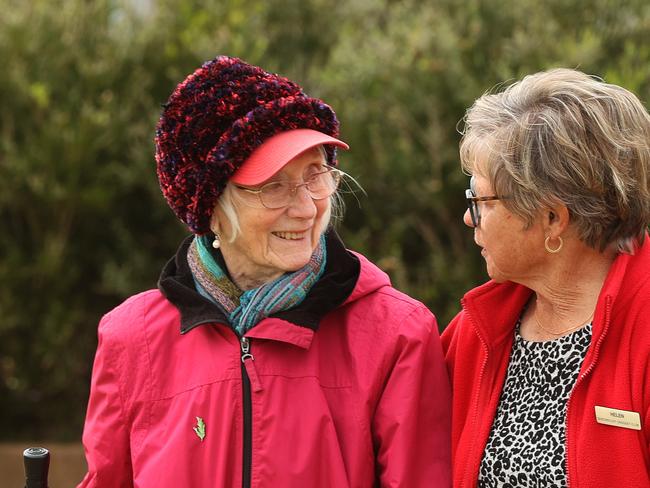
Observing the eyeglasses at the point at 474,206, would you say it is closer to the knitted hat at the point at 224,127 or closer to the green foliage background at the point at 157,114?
the knitted hat at the point at 224,127

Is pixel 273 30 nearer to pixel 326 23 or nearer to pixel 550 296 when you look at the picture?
pixel 326 23

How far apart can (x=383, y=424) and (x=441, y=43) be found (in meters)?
2.93

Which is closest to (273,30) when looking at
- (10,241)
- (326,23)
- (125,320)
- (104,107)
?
(326,23)

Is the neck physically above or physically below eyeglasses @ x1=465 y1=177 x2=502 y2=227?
A: below

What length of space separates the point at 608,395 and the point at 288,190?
1.01 meters

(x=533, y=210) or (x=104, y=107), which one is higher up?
(x=104, y=107)

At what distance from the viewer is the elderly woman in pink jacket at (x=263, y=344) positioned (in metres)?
2.89

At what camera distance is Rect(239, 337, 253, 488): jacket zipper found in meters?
2.87

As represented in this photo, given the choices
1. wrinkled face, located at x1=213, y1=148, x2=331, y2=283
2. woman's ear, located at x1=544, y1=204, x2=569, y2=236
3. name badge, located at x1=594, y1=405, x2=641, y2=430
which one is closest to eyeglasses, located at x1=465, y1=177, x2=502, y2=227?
woman's ear, located at x1=544, y1=204, x2=569, y2=236

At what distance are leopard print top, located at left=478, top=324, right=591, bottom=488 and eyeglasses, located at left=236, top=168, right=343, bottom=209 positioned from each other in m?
0.72

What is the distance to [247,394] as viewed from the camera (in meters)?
2.92

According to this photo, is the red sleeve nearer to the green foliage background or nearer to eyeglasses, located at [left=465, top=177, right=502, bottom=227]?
eyeglasses, located at [left=465, top=177, right=502, bottom=227]

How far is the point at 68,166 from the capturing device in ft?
19.2

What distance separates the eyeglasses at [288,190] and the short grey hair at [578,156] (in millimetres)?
475
